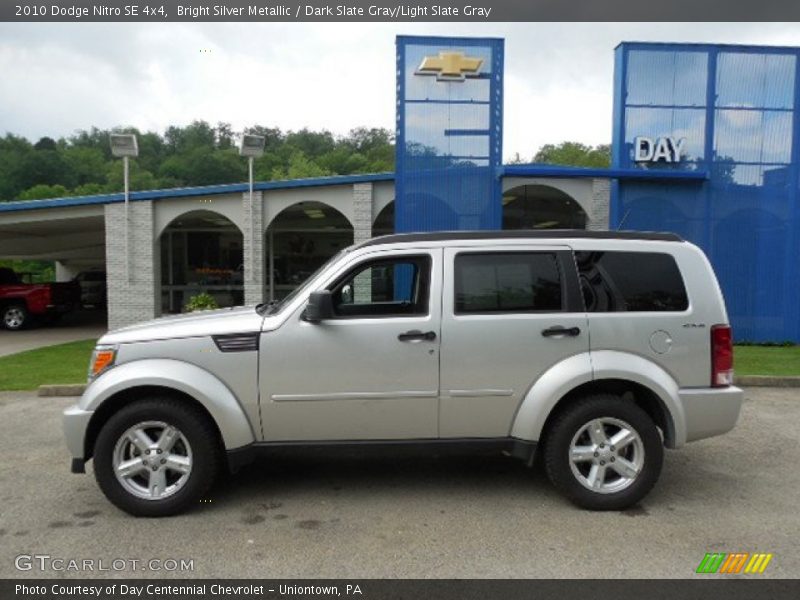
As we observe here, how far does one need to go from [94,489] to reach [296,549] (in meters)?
2.00

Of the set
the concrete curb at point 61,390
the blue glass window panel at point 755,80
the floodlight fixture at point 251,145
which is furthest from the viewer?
the floodlight fixture at point 251,145

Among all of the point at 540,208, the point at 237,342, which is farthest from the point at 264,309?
the point at 540,208

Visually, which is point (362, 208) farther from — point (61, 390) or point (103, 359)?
point (103, 359)

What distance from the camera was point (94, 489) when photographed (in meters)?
4.56

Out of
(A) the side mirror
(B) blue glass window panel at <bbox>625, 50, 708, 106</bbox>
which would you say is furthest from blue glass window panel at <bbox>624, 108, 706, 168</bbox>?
(A) the side mirror

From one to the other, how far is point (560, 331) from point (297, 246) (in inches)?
682

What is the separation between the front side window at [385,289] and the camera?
14.1 feet

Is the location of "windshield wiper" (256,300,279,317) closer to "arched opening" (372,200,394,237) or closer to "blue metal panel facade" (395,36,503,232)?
"blue metal panel facade" (395,36,503,232)

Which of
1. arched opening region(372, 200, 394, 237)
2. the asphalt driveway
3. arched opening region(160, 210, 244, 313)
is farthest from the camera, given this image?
arched opening region(160, 210, 244, 313)

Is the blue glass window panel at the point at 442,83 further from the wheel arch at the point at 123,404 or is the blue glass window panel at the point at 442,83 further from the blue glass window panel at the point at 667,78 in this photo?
the wheel arch at the point at 123,404

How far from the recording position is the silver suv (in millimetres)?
4020

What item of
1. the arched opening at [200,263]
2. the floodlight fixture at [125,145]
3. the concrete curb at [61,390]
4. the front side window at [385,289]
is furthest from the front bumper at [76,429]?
the arched opening at [200,263]

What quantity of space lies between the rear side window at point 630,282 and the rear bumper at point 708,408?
624 mm

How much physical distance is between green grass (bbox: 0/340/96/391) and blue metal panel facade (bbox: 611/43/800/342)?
11.2 metres
